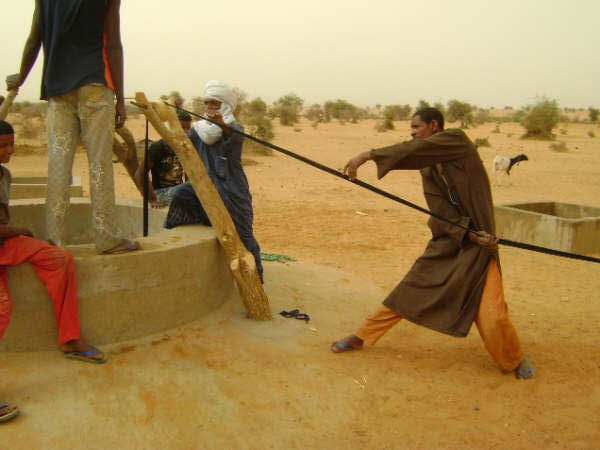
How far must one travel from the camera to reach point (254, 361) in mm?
3654

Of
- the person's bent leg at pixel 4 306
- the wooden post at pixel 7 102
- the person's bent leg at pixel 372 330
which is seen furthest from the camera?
the person's bent leg at pixel 372 330

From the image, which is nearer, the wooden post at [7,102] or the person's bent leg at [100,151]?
the person's bent leg at [100,151]

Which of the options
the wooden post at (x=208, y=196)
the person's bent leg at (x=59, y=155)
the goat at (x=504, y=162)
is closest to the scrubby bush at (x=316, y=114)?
the goat at (x=504, y=162)

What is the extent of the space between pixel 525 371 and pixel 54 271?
2961 millimetres

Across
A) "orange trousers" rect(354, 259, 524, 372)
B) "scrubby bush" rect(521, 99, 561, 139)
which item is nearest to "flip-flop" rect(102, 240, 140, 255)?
"orange trousers" rect(354, 259, 524, 372)

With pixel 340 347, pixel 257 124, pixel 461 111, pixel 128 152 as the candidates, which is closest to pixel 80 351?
pixel 340 347

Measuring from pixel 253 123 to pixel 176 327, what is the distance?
1968 cm

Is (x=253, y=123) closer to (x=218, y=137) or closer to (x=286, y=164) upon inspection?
(x=286, y=164)

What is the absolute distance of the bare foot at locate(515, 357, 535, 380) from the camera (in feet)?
11.9

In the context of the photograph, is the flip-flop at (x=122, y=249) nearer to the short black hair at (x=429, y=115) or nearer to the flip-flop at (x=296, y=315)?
the flip-flop at (x=296, y=315)

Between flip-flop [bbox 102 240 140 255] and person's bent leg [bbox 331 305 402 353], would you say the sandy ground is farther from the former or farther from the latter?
flip-flop [bbox 102 240 140 255]

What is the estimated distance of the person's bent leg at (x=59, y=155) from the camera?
11.2ft

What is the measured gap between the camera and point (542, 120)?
28.3 m

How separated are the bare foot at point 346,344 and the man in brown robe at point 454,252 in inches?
14.1
